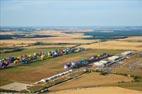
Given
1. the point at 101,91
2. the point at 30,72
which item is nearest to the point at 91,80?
the point at 101,91

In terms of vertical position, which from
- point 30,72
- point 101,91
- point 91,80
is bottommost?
point 30,72

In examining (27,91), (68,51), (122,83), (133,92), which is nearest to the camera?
(133,92)

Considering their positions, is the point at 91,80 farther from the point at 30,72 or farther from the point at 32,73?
the point at 30,72

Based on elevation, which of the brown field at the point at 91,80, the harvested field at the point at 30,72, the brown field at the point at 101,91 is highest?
the brown field at the point at 101,91

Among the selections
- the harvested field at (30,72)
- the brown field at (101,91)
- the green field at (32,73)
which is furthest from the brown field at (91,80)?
the harvested field at (30,72)

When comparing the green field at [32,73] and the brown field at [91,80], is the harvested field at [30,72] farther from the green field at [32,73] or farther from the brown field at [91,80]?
the brown field at [91,80]

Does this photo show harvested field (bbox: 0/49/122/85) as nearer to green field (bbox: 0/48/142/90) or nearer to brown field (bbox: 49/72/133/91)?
green field (bbox: 0/48/142/90)

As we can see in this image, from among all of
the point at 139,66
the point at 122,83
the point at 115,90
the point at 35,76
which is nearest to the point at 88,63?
the point at 139,66

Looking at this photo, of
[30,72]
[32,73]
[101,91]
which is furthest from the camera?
[30,72]

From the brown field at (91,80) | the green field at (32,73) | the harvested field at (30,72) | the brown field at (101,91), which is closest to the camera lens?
the brown field at (101,91)

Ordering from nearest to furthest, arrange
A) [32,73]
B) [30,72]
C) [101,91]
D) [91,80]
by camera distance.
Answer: [101,91]
[91,80]
[32,73]
[30,72]

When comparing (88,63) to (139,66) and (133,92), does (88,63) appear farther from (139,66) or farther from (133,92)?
(133,92)
